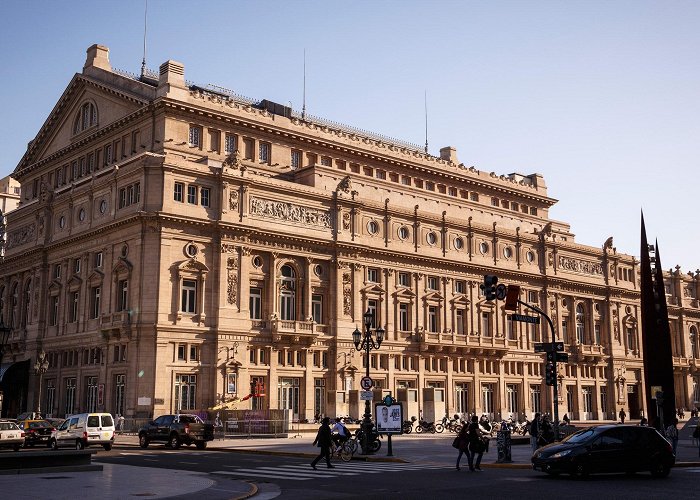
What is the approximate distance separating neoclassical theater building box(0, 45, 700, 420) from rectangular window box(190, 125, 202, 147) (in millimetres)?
168

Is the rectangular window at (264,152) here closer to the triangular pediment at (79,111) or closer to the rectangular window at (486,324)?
the triangular pediment at (79,111)

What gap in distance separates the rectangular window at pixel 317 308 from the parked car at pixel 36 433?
26.5 meters

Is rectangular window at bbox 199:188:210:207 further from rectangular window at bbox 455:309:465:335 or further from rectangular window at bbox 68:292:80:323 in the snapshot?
rectangular window at bbox 455:309:465:335

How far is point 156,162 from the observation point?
192 ft

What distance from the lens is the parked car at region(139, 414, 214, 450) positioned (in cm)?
4225

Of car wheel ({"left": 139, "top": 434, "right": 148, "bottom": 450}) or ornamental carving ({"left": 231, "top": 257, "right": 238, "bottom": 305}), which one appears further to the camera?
ornamental carving ({"left": 231, "top": 257, "right": 238, "bottom": 305})

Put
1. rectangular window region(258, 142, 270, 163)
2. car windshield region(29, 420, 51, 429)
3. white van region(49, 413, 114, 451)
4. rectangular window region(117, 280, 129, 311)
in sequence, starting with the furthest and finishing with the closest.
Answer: rectangular window region(258, 142, 270, 163) < rectangular window region(117, 280, 129, 311) < car windshield region(29, 420, 51, 429) < white van region(49, 413, 114, 451)

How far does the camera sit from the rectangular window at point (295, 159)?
7294cm

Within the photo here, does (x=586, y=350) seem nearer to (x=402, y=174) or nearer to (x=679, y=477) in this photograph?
(x=402, y=174)

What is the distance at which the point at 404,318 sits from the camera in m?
72.1

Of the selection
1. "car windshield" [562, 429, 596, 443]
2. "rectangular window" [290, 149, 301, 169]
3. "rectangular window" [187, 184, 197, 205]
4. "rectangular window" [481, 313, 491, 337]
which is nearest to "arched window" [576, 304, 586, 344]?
"rectangular window" [481, 313, 491, 337]

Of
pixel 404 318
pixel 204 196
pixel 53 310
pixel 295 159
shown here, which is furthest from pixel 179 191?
pixel 404 318

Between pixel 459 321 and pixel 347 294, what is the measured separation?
14.6 metres

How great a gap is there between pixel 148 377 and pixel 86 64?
1425 inches
